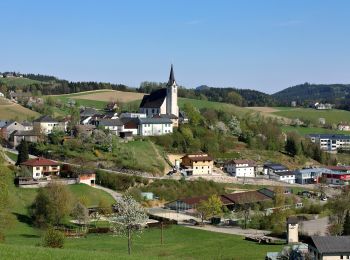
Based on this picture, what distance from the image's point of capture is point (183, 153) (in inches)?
3253

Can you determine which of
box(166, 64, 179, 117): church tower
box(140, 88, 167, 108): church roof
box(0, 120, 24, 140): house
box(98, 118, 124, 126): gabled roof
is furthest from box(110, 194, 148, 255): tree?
box(140, 88, 167, 108): church roof

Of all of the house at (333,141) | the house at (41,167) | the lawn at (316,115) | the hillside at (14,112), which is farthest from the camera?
the lawn at (316,115)

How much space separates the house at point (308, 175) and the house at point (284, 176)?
871 millimetres

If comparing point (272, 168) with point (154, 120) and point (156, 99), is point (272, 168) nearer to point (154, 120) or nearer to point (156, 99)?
point (154, 120)

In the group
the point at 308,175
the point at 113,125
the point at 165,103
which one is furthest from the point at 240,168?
the point at 165,103

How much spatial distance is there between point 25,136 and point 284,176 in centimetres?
3568

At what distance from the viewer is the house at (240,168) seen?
261ft

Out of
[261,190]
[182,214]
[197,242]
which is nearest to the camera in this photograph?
[197,242]

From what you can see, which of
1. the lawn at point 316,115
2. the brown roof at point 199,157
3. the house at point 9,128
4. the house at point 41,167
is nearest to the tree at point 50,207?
the house at point 41,167

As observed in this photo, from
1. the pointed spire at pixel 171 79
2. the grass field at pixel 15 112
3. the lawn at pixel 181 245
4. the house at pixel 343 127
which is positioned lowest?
the lawn at pixel 181 245

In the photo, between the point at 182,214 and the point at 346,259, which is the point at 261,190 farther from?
the point at 346,259

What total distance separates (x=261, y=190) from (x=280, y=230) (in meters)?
19.5

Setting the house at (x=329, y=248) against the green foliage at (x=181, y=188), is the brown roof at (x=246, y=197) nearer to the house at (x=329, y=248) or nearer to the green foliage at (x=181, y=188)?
the green foliage at (x=181, y=188)

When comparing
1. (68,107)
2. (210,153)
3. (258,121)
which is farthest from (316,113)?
(210,153)
